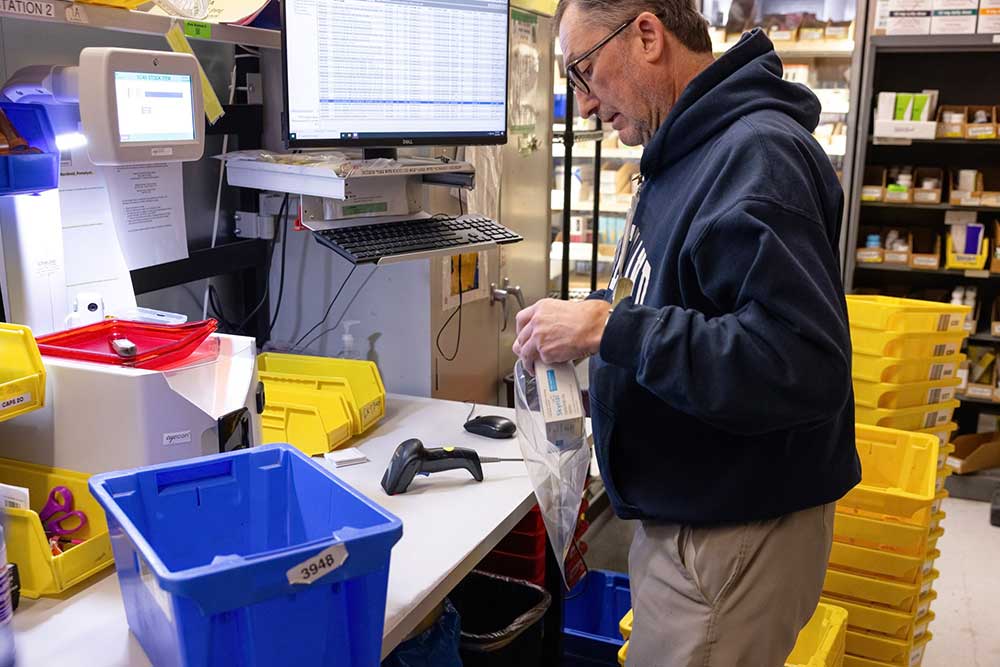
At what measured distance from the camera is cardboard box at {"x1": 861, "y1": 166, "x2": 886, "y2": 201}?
13.3ft

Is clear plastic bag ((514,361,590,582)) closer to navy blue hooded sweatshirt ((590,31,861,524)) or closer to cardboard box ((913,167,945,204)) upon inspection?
navy blue hooded sweatshirt ((590,31,861,524))

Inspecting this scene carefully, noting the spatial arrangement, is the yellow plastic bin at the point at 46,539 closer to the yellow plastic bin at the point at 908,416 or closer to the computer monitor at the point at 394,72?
the computer monitor at the point at 394,72

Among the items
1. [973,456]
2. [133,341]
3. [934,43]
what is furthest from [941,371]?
[133,341]

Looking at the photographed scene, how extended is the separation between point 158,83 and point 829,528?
1273mm

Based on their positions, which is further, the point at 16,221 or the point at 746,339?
the point at 16,221

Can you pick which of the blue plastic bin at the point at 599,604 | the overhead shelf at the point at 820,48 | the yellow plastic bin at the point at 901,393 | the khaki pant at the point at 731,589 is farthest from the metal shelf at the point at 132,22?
the overhead shelf at the point at 820,48

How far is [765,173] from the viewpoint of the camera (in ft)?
3.80

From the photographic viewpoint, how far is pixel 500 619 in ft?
6.91

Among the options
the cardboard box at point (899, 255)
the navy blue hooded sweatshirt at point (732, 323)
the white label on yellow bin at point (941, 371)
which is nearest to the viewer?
the navy blue hooded sweatshirt at point (732, 323)

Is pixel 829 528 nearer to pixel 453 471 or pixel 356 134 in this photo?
pixel 453 471

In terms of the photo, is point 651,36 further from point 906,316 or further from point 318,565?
point 906,316

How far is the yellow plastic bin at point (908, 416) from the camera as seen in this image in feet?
9.80

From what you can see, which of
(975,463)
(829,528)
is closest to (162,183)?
(829,528)

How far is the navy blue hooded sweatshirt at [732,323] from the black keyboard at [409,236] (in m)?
0.66
